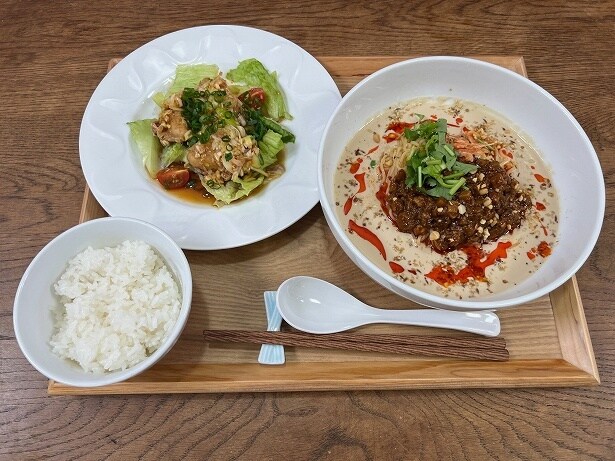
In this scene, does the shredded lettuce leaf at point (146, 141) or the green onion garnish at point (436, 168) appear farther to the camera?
the shredded lettuce leaf at point (146, 141)

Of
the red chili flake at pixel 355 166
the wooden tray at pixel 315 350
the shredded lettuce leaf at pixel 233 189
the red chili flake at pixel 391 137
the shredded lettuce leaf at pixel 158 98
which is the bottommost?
the wooden tray at pixel 315 350

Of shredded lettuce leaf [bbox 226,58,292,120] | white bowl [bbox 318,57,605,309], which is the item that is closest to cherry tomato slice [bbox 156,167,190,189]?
shredded lettuce leaf [bbox 226,58,292,120]

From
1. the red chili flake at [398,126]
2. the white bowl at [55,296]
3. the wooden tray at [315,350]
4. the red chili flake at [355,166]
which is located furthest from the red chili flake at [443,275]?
the white bowl at [55,296]

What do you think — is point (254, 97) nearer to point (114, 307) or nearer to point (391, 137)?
point (391, 137)

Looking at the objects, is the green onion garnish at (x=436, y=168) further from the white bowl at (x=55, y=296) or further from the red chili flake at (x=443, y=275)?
the white bowl at (x=55, y=296)

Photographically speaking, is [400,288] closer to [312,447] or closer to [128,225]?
[312,447]

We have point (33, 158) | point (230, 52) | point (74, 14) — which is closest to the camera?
point (33, 158)

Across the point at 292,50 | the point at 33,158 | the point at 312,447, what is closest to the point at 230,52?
the point at 292,50
